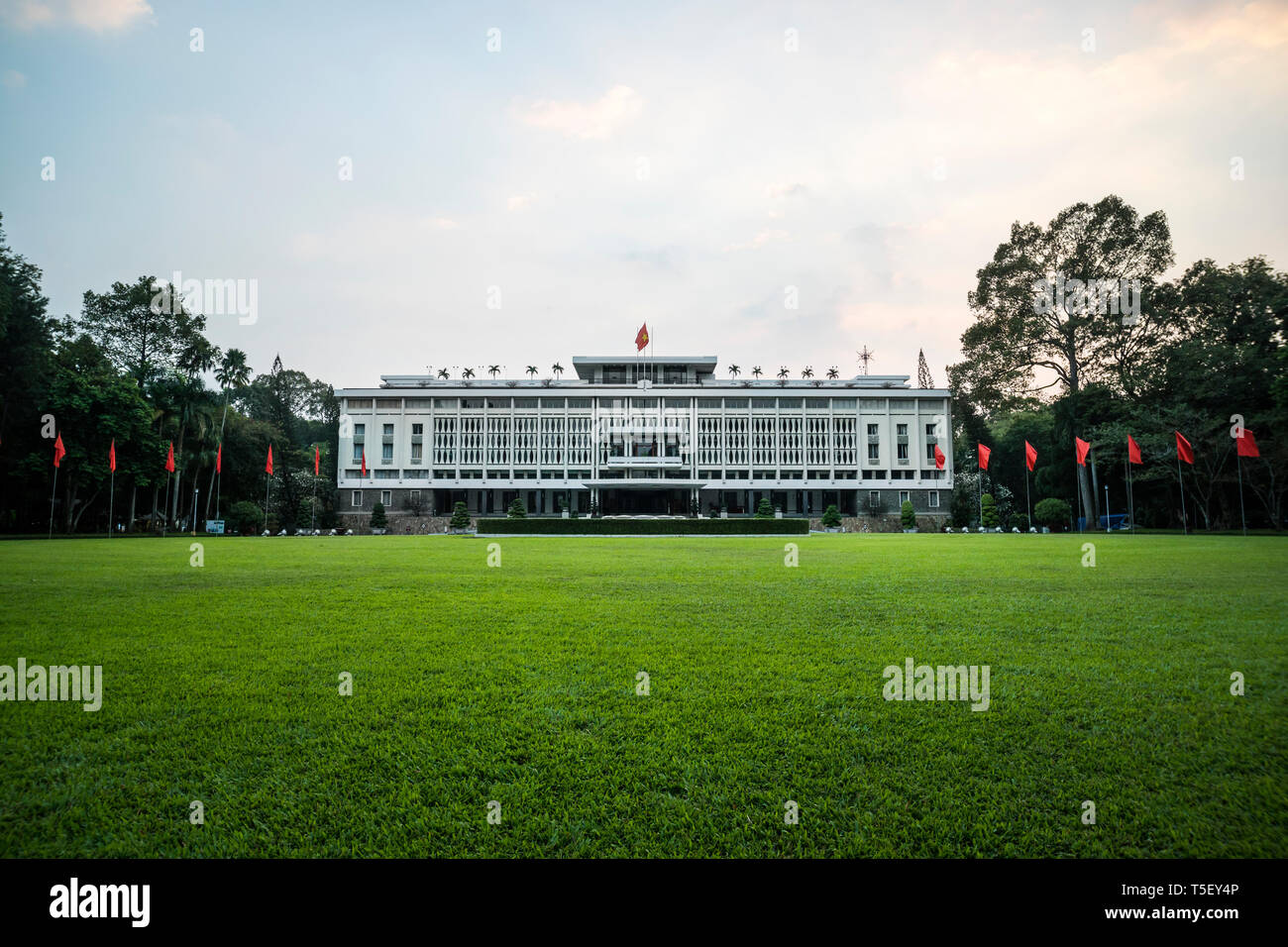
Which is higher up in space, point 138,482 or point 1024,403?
point 1024,403

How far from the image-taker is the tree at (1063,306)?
4669cm

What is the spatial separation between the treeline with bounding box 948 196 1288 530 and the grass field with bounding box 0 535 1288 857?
41.0m

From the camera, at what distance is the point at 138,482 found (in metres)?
43.2

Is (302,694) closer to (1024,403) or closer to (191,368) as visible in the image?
(1024,403)

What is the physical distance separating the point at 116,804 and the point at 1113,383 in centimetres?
5823

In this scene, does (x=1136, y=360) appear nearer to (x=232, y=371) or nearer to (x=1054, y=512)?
(x=1054, y=512)

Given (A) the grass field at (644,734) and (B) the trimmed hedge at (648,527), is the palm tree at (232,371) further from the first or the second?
(A) the grass field at (644,734)

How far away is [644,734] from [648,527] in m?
35.7

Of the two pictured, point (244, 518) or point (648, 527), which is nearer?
point (648, 527)

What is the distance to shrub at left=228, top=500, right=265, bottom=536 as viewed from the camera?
4538 centimetres

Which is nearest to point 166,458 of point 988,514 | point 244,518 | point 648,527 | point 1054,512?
point 244,518

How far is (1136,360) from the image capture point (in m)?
47.2
